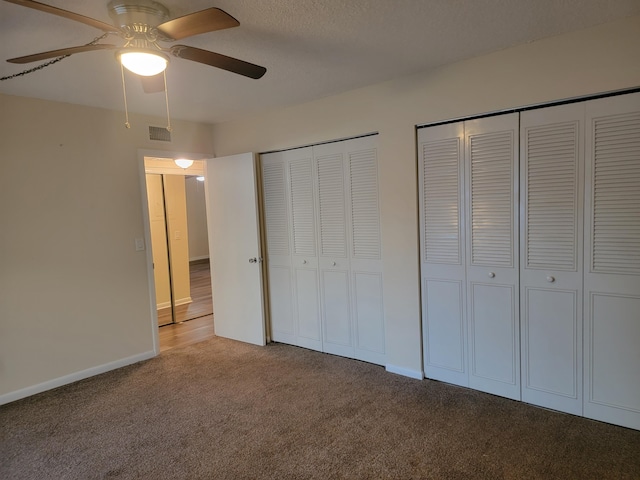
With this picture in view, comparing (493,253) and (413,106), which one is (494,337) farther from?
(413,106)

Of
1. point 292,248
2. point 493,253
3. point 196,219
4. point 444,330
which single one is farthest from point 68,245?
point 196,219

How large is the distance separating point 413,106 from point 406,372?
2.16 metres

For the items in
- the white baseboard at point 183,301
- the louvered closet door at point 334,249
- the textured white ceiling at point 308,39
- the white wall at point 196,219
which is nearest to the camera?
the textured white ceiling at point 308,39

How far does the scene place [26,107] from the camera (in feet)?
10.5

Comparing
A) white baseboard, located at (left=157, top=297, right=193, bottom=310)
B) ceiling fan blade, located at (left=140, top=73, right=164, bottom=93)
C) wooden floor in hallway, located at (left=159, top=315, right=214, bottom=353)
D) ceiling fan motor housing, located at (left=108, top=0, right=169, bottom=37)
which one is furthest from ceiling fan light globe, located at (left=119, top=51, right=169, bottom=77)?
white baseboard, located at (left=157, top=297, right=193, bottom=310)

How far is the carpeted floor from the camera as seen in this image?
2.20 meters

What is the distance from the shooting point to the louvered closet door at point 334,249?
369cm

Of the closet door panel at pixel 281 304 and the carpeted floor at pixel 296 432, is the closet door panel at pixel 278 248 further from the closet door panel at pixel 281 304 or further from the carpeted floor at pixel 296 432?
the carpeted floor at pixel 296 432

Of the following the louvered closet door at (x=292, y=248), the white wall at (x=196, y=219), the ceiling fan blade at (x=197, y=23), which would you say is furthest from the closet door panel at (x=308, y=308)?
the white wall at (x=196, y=219)

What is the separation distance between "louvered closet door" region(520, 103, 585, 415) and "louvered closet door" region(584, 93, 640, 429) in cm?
6

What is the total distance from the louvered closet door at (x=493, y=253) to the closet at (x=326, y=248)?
0.83m

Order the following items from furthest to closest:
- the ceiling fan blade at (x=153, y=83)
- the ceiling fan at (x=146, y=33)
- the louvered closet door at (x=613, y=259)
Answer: the ceiling fan blade at (x=153, y=83), the louvered closet door at (x=613, y=259), the ceiling fan at (x=146, y=33)

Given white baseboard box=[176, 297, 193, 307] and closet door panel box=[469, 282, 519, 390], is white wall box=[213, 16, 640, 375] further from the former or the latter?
white baseboard box=[176, 297, 193, 307]

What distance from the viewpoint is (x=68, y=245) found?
3434 millimetres
